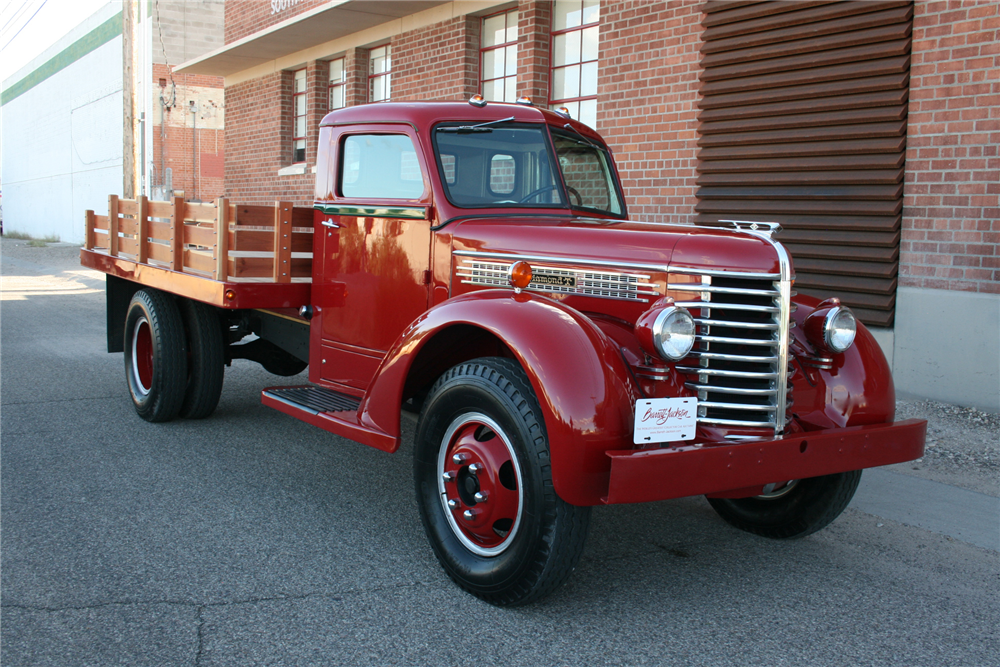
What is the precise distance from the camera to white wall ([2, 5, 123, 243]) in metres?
27.3

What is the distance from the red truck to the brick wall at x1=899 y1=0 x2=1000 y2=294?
2943 mm

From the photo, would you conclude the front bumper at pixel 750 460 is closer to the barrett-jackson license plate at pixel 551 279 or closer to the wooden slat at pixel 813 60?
the barrett-jackson license plate at pixel 551 279

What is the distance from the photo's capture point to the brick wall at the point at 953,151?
5953mm

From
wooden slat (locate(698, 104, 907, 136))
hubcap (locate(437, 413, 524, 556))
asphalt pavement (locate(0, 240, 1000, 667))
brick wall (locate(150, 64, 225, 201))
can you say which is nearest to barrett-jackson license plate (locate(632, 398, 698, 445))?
hubcap (locate(437, 413, 524, 556))

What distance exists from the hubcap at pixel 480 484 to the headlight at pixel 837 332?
145cm

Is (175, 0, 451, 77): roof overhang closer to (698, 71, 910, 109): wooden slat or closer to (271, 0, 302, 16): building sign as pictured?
(271, 0, 302, 16): building sign

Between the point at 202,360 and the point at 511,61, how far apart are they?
19.7ft

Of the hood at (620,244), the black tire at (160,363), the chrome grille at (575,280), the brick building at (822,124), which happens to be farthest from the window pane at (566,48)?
the chrome grille at (575,280)

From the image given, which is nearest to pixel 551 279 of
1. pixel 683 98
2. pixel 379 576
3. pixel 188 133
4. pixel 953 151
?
pixel 379 576

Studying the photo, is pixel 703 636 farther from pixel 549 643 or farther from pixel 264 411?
pixel 264 411

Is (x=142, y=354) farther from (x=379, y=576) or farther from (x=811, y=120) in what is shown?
(x=811, y=120)

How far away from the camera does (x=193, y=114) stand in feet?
87.7

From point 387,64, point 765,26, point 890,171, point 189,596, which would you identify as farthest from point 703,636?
point 387,64

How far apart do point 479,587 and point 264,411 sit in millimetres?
3566
